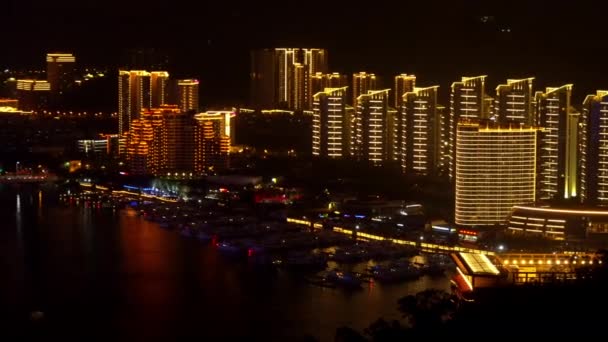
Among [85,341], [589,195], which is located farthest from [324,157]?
[85,341]

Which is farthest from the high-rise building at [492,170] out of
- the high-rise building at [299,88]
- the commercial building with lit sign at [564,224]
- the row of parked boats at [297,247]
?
the high-rise building at [299,88]

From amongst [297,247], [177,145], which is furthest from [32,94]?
[297,247]

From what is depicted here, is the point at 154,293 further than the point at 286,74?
No

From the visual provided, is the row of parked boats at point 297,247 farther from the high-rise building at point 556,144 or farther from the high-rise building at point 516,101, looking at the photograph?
the high-rise building at point 516,101

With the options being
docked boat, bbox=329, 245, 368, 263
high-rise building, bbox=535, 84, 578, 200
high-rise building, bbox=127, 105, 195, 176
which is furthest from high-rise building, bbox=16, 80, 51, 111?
docked boat, bbox=329, 245, 368, 263

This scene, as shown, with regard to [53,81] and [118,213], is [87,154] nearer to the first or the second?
[118,213]

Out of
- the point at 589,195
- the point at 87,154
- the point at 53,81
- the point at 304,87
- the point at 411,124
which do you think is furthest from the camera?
the point at 53,81

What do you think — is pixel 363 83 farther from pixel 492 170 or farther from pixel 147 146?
pixel 492 170
